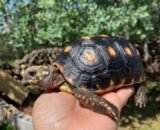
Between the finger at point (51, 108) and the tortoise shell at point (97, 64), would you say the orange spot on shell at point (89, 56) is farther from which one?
the finger at point (51, 108)

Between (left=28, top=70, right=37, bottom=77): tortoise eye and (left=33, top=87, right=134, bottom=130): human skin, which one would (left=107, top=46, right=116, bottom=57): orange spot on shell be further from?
(left=28, top=70, right=37, bottom=77): tortoise eye

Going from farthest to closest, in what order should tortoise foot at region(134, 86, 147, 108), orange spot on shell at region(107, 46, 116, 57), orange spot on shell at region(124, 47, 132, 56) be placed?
tortoise foot at region(134, 86, 147, 108)
orange spot on shell at region(124, 47, 132, 56)
orange spot on shell at region(107, 46, 116, 57)

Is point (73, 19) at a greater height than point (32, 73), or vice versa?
point (32, 73)

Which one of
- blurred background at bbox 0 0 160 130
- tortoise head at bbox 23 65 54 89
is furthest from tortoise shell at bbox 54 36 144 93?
blurred background at bbox 0 0 160 130

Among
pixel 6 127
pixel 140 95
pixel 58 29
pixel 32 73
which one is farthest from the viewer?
pixel 58 29

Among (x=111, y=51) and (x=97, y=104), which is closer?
(x=97, y=104)

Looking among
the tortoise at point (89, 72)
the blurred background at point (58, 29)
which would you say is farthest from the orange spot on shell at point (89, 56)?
the blurred background at point (58, 29)

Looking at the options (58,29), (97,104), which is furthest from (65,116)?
(58,29)

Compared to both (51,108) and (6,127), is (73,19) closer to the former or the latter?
(6,127)
